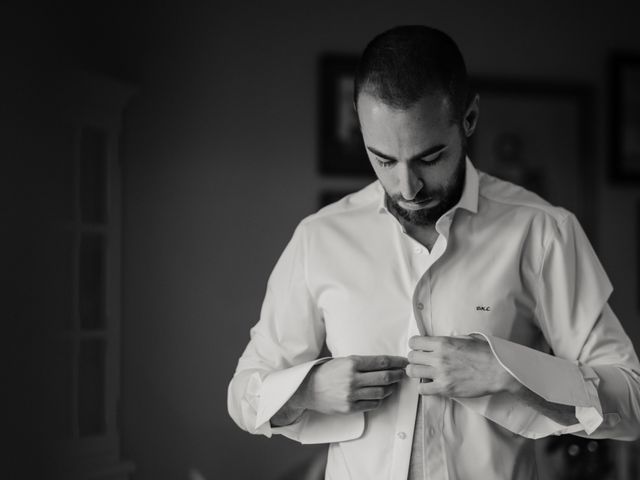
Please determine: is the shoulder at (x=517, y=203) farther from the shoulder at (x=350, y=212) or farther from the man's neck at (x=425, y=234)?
the shoulder at (x=350, y=212)

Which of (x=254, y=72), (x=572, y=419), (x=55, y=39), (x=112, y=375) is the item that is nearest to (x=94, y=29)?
(x=55, y=39)

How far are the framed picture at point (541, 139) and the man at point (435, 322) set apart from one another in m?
1.94

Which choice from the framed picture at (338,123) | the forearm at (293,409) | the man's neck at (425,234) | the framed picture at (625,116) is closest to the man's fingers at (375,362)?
the forearm at (293,409)

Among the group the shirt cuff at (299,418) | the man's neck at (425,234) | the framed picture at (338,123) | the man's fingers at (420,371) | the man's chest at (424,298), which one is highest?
the framed picture at (338,123)

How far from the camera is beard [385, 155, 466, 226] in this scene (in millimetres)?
1344

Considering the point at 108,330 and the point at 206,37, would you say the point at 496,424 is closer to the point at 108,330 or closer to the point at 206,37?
the point at 108,330

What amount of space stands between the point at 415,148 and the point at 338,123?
194 centimetres

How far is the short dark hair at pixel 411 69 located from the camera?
1.27 m

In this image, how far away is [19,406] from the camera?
218 centimetres

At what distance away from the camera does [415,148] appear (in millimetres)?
1279

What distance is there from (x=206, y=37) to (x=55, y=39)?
1.98 feet

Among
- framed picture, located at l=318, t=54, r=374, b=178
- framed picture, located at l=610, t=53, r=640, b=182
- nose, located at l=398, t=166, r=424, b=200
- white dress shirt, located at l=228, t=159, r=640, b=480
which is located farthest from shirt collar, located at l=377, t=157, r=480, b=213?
framed picture, located at l=610, t=53, r=640, b=182

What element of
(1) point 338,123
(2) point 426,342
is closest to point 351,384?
(2) point 426,342

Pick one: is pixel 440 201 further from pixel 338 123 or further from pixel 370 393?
pixel 338 123
